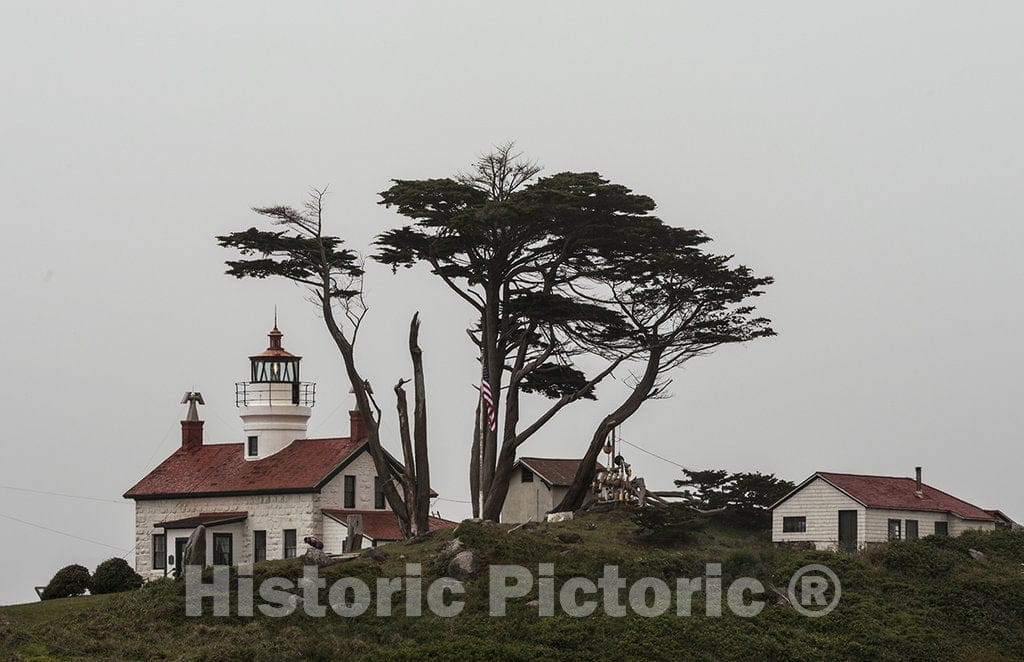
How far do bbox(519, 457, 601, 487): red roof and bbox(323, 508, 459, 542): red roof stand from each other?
158 inches

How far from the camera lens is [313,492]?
2183 inches

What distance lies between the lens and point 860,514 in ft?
171

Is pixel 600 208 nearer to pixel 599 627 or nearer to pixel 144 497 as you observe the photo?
pixel 599 627

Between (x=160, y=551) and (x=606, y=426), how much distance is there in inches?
675

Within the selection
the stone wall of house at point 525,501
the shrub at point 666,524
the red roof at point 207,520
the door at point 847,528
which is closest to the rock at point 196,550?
the red roof at point 207,520

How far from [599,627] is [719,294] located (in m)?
16.3

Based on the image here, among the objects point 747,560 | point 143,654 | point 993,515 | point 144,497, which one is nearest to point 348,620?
point 143,654

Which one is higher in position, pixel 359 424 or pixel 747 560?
pixel 359 424

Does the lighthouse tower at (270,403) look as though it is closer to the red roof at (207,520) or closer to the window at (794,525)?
the red roof at (207,520)

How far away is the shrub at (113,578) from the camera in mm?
51750

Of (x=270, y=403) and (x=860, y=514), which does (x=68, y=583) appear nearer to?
(x=270, y=403)

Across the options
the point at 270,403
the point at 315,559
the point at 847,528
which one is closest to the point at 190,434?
the point at 270,403

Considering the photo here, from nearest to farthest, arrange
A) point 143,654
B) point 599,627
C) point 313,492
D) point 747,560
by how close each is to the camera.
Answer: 1. point 143,654
2. point 599,627
3. point 747,560
4. point 313,492

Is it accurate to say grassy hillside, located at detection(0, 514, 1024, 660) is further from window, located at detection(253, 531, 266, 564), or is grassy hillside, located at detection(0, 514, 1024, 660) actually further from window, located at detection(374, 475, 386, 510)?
window, located at detection(374, 475, 386, 510)
